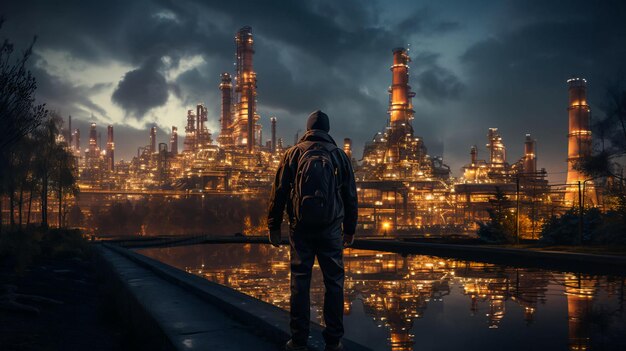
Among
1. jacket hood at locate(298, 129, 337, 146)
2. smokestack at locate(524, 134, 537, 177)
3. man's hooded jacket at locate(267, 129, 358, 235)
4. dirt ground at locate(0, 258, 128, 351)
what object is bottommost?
dirt ground at locate(0, 258, 128, 351)

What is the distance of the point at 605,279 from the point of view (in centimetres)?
1022

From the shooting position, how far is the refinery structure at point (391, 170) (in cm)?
8744

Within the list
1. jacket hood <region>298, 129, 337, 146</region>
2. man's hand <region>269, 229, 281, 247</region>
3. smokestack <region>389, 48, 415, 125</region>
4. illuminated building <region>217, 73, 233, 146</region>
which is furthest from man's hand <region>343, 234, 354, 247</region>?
illuminated building <region>217, 73, 233, 146</region>

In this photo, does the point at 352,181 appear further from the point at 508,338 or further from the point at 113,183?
the point at 113,183

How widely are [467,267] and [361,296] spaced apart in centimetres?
605

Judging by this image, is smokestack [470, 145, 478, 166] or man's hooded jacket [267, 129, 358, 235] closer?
man's hooded jacket [267, 129, 358, 235]

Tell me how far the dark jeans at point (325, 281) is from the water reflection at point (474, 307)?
45.8 inches

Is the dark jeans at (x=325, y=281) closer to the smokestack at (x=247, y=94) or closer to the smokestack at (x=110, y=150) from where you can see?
the smokestack at (x=247, y=94)

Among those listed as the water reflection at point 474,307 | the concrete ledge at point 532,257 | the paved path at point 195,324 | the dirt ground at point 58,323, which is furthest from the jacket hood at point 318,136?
the concrete ledge at point 532,257

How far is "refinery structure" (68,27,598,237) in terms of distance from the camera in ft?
287

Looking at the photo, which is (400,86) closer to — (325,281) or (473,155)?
(473,155)

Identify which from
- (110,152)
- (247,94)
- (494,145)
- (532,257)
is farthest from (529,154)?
(110,152)

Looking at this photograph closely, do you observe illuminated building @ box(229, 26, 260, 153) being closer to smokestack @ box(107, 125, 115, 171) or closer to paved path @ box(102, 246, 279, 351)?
smokestack @ box(107, 125, 115, 171)

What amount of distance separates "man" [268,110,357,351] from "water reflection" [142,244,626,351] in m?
1.20
